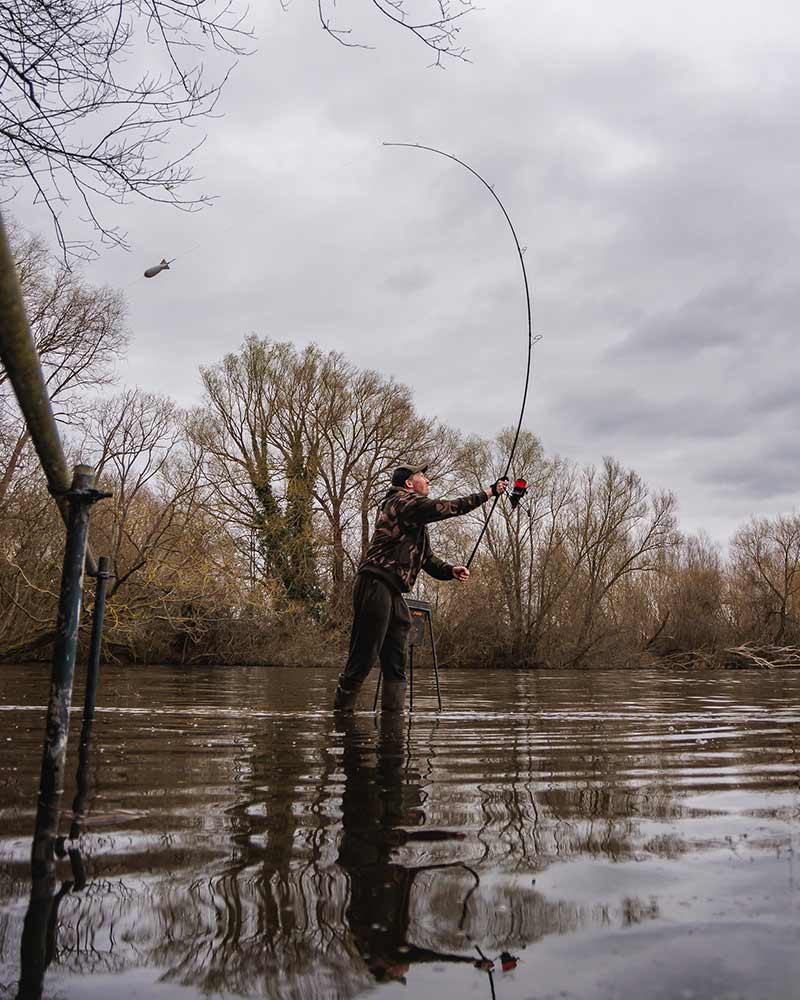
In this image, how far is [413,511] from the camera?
822 cm

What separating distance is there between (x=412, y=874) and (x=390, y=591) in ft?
19.6

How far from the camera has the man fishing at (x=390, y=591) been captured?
8.23 m

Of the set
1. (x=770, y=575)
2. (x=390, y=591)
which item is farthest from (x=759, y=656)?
(x=390, y=591)

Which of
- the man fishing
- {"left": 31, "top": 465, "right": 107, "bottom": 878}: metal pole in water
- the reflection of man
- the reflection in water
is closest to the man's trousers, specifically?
the man fishing

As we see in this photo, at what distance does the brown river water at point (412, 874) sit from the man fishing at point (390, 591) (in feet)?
9.64

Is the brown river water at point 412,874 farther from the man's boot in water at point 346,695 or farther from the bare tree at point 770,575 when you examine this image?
the bare tree at point 770,575

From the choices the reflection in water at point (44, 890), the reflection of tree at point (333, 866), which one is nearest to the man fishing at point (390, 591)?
the reflection of tree at point (333, 866)

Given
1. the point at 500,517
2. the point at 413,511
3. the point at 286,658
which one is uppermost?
the point at 500,517

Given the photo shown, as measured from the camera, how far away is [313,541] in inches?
1363

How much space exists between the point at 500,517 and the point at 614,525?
19.6ft

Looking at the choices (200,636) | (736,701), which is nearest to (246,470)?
(200,636)

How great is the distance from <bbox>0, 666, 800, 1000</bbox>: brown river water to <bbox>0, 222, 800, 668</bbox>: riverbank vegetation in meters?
18.4

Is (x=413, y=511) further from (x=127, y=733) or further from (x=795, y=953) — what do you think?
(x=795, y=953)

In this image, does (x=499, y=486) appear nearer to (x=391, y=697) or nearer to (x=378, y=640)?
(x=378, y=640)
